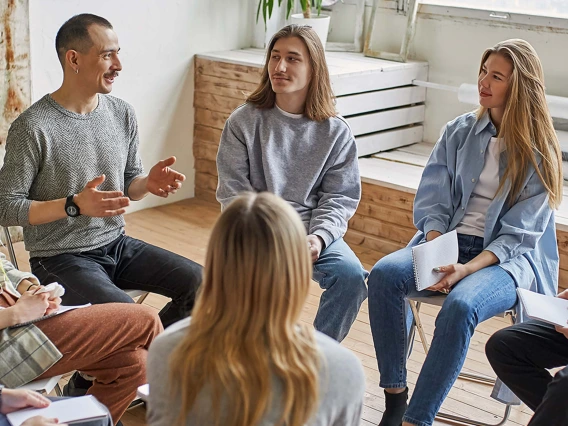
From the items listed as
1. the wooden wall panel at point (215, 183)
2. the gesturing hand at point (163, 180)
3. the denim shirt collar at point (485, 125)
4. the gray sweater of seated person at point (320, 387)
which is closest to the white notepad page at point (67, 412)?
the gray sweater of seated person at point (320, 387)

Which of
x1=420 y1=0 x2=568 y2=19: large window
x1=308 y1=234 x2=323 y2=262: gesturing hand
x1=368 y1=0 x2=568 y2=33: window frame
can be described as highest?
x1=420 y1=0 x2=568 y2=19: large window

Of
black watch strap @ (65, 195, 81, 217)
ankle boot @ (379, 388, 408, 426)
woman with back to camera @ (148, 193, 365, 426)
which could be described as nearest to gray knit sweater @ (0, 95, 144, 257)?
black watch strap @ (65, 195, 81, 217)

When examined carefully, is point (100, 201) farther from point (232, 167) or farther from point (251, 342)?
point (251, 342)

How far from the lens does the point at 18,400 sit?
158 centimetres

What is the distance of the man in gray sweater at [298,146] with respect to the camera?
2.52m

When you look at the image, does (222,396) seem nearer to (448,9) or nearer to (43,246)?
(43,246)

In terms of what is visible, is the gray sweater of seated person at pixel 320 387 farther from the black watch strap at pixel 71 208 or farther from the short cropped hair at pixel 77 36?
the short cropped hair at pixel 77 36

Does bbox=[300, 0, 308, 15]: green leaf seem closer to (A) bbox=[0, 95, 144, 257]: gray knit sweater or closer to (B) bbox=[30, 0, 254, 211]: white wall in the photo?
(B) bbox=[30, 0, 254, 211]: white wall

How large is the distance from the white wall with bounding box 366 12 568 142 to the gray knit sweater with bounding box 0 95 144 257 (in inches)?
98.1

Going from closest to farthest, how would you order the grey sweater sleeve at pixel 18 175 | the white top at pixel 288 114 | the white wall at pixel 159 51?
the grey sweater sleeve at pixel 18 175 → the white top at pixel 288 114 → the white wall at pixel 159 51

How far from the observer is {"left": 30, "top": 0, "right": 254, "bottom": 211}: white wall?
144 inches

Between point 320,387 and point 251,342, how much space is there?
134mm

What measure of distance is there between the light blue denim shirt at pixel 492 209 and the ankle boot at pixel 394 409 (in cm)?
50

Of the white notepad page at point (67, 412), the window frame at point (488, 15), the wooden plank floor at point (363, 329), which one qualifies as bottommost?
the wooden plank floor at point (363, 329)
